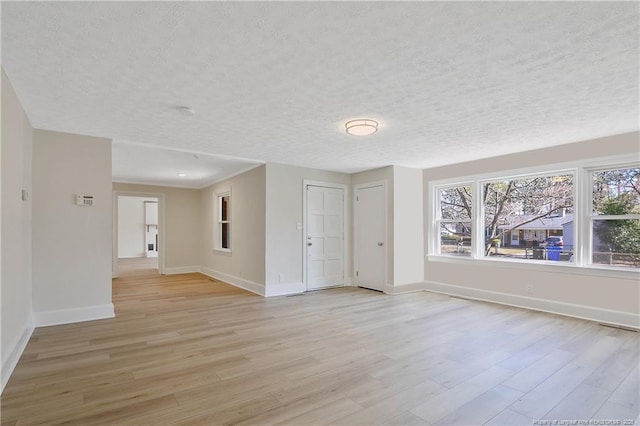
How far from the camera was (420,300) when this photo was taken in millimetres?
5367

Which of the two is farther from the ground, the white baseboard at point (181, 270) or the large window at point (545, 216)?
the large window at point (545, 216)

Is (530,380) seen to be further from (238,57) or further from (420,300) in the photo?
(238,57)

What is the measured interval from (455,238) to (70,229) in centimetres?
592

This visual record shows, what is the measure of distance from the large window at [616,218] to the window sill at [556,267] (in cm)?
14

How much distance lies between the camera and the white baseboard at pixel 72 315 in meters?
3.85

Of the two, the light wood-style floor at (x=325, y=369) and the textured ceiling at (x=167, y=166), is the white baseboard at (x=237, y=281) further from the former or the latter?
the textured ceiling at (x=167, y=166)

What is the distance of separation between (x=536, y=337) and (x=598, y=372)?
2.80ft

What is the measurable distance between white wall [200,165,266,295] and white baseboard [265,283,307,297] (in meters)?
0.13

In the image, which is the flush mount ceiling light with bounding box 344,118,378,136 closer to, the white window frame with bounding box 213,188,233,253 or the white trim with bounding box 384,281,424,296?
the white trim with bounding box 384,281,424,296

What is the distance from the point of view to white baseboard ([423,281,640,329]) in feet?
13.0

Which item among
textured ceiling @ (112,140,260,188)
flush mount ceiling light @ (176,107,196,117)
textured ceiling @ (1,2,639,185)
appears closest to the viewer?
textured ceiling @ (1,2,639,185)

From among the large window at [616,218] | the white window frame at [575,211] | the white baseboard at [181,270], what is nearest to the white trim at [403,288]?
the white window frame at [575,211]

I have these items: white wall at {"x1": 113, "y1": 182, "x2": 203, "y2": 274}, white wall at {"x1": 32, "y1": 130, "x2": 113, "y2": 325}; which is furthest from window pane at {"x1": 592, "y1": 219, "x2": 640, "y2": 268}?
white wall at {"x1": 113, "y1": 182, "x2": 203, "y2": 274}

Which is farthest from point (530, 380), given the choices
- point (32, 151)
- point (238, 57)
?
point (32, 151)
